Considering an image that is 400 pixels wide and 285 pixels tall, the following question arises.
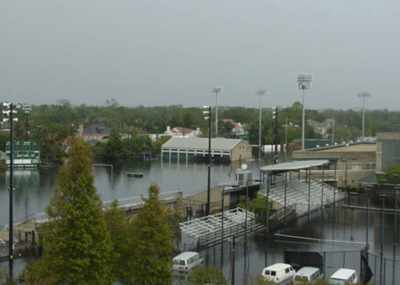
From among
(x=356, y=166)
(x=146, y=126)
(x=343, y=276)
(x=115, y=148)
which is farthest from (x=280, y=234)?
(x=146, y=126)

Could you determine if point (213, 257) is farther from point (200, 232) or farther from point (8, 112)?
point (8, 112)

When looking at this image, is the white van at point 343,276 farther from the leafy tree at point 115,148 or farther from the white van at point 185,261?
the leafy tree at point 115,148

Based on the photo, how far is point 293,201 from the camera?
18000mm

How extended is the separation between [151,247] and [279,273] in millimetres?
3057

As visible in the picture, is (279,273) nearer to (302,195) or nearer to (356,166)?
(302,195)

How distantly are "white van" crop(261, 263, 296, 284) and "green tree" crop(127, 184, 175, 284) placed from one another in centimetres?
253

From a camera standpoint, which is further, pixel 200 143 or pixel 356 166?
pixel 200 143

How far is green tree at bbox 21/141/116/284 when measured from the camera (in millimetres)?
7953

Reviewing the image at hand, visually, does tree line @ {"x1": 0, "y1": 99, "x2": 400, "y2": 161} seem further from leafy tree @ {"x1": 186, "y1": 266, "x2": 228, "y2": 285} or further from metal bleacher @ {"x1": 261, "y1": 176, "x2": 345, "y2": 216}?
leafy tree @ {"x1": 186, "y1": 266, "x2": 228, "y2": 285}

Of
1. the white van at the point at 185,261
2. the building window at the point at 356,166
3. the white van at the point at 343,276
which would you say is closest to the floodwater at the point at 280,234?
the white van at the point at 185,261

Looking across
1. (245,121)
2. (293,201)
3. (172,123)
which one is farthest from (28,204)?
(245,121)

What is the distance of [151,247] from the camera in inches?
335

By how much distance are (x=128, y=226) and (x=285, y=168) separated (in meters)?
7.77

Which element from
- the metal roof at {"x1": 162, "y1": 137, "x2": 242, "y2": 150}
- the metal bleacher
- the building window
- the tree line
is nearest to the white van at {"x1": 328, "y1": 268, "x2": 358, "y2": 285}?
the metal bleacher
